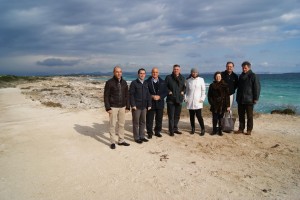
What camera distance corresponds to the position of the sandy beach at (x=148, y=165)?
4301 mm

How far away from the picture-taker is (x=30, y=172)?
5117 millimetres

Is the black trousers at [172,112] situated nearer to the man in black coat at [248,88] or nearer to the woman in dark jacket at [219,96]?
the woman in dark jacket at [219,96]

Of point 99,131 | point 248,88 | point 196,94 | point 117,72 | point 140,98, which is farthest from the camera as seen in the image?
point 99,131

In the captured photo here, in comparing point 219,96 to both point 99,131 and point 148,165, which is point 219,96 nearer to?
point 148,165

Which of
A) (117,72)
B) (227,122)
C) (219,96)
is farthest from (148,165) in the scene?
(227,122)

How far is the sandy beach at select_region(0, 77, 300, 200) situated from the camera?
4.30 metres

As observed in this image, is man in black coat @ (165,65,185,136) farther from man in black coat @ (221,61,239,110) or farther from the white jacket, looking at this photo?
man in black coat @ (221,61,239,110)

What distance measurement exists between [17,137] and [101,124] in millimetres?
2787

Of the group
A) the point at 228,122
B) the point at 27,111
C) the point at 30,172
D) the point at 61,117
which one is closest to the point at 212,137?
the point at 228,122

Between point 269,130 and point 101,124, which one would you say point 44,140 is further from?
point 269,130

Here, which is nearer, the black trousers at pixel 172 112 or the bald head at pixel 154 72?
the bald head at pixel 154 72

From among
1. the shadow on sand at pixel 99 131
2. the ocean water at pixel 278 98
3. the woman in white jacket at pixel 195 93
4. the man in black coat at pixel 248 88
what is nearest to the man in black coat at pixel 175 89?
the woman in white jacket at pixel 195 93

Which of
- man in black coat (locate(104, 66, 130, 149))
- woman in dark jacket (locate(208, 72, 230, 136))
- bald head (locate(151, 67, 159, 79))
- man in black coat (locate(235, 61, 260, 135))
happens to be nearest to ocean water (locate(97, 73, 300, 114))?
man in black coat (locate(235, 61, 260, 135))

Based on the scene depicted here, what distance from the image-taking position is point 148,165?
5.43m
